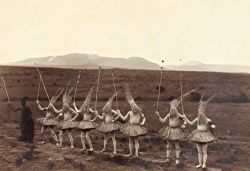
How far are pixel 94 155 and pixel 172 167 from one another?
2.51 m

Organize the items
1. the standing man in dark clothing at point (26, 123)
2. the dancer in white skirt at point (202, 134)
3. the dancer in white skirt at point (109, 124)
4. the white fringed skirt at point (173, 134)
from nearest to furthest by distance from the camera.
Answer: the dancer in white skirt at point (202, 134) < the white fringed skirt at point (173, 134) < the dancer in white skirt at point (109, 124) < the standing man in dark clothing at point (26, 123)

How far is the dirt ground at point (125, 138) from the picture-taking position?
11.0 meters

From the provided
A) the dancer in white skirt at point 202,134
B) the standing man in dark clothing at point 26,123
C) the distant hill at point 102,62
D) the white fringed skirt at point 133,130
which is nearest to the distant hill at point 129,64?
the distant hill at point 102,62

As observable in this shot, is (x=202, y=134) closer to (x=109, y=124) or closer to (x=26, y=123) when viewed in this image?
(x=109, y=124)

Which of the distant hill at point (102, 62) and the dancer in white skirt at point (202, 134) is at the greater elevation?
the distant hill at point (102, 62)

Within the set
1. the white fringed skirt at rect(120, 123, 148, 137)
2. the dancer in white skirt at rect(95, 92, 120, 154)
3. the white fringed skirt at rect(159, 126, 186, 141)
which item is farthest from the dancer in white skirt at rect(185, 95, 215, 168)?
the dancer in white skirt at rect(95, 92, 120, 154)

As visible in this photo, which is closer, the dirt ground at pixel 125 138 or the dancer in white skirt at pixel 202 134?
the dancer in white skirt at pixel 202 134

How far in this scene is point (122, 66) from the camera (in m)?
24.4

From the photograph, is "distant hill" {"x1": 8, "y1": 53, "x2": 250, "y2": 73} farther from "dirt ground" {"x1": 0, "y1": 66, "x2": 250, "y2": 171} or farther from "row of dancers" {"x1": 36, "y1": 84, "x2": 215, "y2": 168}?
"row of dancers" {"x1": 36, "y1": 84, "x2": 215, "y2": 168}

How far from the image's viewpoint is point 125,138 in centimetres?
1404

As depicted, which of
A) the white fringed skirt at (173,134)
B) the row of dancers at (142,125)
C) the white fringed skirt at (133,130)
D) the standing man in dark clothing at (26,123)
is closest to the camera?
the row of dancers at (142,125)

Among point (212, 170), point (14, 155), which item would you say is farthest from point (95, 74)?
point (212, 170)

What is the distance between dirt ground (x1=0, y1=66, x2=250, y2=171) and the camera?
36.0ft

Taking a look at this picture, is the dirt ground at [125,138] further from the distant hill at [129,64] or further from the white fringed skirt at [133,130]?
the distant hill at [129,64]
